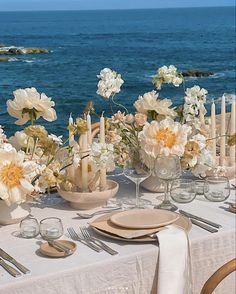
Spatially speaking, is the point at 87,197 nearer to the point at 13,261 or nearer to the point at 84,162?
the point at 84,162

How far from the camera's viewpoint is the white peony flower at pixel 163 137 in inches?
100.0

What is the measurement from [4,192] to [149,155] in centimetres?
61

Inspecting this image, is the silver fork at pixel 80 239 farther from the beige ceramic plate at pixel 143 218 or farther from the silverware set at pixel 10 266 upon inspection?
the silverware set at pixel 10 266

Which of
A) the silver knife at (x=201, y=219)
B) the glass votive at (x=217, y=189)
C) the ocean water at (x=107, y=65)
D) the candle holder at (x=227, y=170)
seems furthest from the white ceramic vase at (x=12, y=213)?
the ocean water at (x=107, y=65)

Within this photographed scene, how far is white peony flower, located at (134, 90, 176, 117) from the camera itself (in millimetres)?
2688

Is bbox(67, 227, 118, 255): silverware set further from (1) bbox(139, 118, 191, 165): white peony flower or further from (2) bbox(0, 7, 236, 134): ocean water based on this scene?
(2) bbox(0, 7, 236, 134): ocean water

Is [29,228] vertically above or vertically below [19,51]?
above

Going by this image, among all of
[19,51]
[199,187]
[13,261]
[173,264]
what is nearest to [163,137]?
[199,187]

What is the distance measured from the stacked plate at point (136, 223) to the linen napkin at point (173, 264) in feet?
0.15

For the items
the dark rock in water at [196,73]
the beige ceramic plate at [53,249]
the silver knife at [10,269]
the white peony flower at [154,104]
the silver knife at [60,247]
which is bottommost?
the dark rock in water at [196,73]

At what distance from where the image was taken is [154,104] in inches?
106

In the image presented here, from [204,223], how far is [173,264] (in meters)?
0.28

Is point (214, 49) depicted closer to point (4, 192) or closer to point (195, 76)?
point (195, 76)

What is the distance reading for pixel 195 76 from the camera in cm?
3294
